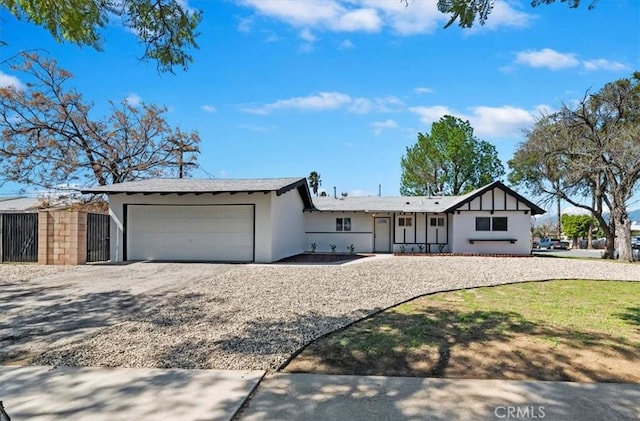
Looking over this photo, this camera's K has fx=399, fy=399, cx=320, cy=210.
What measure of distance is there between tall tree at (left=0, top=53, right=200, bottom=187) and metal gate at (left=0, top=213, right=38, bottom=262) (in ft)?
37.1

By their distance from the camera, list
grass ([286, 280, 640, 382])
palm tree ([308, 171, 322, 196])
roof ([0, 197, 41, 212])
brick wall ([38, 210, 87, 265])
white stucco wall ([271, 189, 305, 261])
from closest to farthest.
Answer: grass ([286, 280, 640, 382])
brick wall ([38, 210, 87, 265])
white stucco wall ([271, 189, 305, 261])
roof ([0, 197, 41, 212])
palm tree ([308, 171, 322, 196])

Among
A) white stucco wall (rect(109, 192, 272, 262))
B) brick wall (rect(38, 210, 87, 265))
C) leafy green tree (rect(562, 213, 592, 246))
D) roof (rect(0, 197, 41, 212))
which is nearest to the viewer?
brick wall (rect(38, 210, 87, 265))

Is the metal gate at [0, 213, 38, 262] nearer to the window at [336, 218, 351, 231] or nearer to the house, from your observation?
the house

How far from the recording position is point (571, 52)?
32.1 feet

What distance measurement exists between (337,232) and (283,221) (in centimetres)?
579

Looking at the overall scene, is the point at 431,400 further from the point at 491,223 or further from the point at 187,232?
the point at 491,223

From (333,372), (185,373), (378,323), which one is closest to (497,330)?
(378,323)

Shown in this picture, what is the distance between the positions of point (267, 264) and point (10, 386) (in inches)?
421

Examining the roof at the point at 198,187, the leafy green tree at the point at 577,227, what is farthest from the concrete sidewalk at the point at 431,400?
the leafy green tree at the point at 577,227

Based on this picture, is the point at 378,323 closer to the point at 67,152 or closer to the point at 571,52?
A: the point at 571,52

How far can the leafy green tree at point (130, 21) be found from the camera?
447 cm

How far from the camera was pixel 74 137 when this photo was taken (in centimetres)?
2547

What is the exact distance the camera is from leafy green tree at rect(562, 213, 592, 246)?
142 feet

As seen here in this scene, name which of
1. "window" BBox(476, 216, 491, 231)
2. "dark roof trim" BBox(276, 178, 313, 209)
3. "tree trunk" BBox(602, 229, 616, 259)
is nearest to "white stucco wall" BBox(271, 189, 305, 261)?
"dark roof trim" BBox(276, 178, 313, 209)
